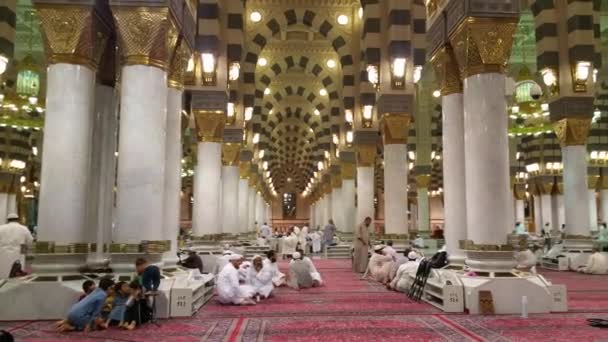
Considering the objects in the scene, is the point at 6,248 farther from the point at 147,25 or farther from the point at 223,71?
the point at 223,71

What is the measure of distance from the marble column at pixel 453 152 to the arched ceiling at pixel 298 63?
7.43m

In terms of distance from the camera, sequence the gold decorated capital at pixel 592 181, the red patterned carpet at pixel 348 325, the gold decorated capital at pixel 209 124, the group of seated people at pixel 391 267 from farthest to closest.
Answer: the gold decorated capital at pixel 592 181, the gold decorated capital at pixel 209 124, the group of seated people at pixel 391 267, the red patterned carpet at pixel 348 325

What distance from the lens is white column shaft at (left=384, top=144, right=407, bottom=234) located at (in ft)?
33.0

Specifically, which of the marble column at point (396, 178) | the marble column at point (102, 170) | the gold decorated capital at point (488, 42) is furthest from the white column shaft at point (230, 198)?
the gold decorated capital at point (488, 42)

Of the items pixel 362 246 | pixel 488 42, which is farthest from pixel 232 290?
pixel 362 246

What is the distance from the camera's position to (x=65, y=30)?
5.56 metres

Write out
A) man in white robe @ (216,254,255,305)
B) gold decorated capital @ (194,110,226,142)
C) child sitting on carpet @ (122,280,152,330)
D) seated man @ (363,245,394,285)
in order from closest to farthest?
child sitting on carpet @ (122,280,152,330)
man in white robe @ (216,254,255,305)
seated man @ (363,245,394,285)
gold decorated capital @ (194,110,226,142)

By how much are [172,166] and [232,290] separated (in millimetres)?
1694

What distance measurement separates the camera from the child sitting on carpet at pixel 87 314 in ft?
15.0

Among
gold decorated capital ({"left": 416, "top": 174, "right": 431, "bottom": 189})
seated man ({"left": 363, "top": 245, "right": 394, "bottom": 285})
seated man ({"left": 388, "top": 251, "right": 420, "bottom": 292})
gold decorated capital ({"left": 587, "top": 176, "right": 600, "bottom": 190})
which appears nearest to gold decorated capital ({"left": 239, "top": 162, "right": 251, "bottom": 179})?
gold decorated capital ({"left": 416, "top": 174, "right": 431, "bottom": 189})

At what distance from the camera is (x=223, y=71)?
33.8 feet

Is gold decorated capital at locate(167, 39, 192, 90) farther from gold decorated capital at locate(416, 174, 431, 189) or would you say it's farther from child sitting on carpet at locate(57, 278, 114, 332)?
gold decorated capital at locate(416, 174, 431, 189)

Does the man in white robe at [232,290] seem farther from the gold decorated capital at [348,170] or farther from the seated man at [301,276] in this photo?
the gold decorated capital at [348,170]

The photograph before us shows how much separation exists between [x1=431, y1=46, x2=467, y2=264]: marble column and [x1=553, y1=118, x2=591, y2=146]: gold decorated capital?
4394 millimetres
